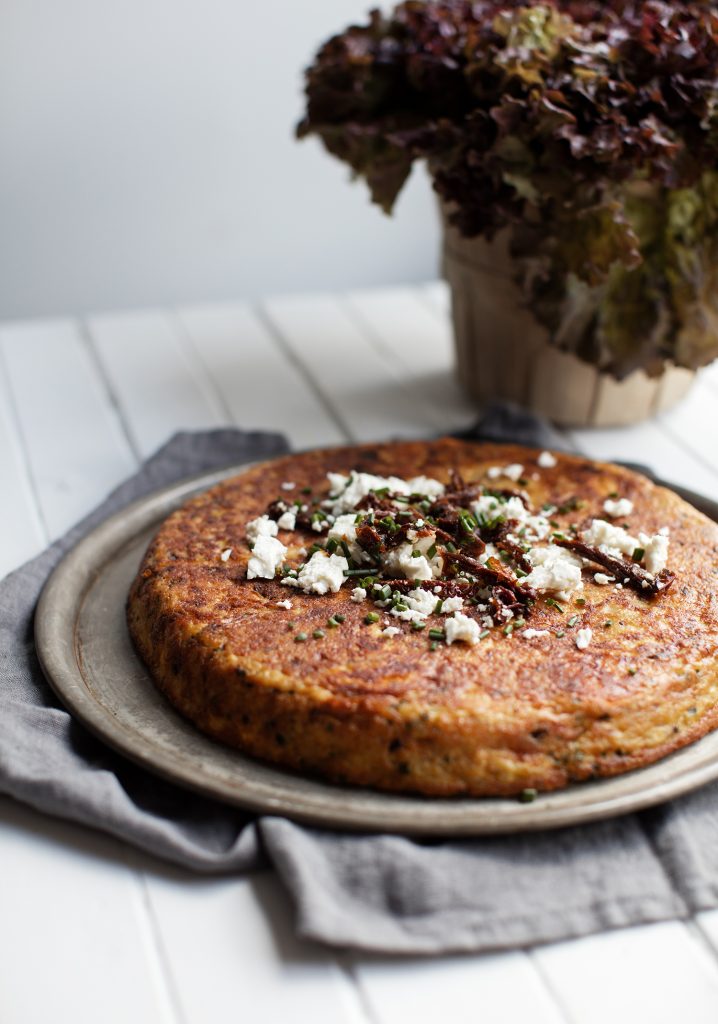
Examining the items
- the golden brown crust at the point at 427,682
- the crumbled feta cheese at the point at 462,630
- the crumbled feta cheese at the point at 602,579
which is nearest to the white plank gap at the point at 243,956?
the golden brown crust at the point at 427,682

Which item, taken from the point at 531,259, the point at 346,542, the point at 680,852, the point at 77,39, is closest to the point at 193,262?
the point at 77,39

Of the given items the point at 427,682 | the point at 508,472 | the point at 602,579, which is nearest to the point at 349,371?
the point at 508,472

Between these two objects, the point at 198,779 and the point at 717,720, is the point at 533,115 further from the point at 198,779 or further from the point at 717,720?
the point at 198,779

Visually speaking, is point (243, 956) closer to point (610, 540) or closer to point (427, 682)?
point (427, 682)

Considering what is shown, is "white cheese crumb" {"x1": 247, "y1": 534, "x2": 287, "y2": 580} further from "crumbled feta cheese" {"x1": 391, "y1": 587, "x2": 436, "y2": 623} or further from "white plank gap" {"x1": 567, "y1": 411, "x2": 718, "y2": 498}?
"white plank gap" {"x1": 567, "y1": 411, "x2": 718, "y2": 498}

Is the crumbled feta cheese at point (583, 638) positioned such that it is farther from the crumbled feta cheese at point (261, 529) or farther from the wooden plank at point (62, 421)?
the wooden plank at point (62, 421)

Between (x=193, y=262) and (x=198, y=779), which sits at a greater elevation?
(x=198, y=779)

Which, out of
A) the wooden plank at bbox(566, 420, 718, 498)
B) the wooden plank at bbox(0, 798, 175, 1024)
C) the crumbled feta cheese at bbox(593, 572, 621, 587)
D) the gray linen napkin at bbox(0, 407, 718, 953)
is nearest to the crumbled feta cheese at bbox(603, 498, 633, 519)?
the crumbled feta cheese at bbox(593, 572, 621, 587)
